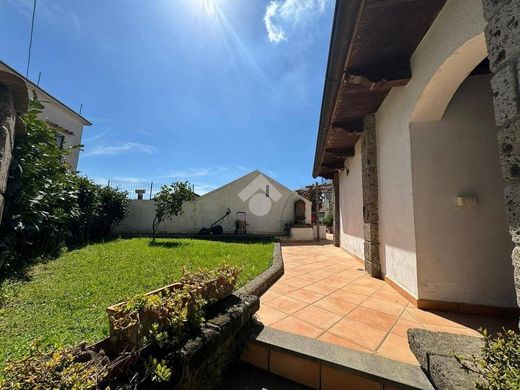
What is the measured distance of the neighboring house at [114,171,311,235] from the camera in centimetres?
1323

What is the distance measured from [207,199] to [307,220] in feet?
22.0

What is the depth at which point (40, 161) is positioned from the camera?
3.81 meters

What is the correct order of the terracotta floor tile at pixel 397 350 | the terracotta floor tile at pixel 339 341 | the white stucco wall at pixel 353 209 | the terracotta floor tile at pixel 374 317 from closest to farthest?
the terracotta floor tile at pixel 397 350
the terracotta floor tile at pixel 339 341
the terracotta floor tile at pixel 374 317
the white stucco wall at pixel 353 209

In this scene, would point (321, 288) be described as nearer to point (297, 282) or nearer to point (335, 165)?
point (297, 282)

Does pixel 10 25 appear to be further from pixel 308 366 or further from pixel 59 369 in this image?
pixel 308 366

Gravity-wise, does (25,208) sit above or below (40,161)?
below

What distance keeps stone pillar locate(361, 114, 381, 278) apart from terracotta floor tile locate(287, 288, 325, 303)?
61.5 inches

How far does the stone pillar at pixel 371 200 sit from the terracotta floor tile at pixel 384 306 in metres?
1.25

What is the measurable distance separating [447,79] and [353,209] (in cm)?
407

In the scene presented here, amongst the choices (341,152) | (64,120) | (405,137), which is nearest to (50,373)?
(405,137)

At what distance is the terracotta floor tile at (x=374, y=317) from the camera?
229cm

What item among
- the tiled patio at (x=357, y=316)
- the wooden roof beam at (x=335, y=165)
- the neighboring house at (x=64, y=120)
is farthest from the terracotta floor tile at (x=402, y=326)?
the neighboring house at (x=64, y=120)

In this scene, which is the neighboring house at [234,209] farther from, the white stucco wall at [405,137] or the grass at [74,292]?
the white stucco wall at [405,137]

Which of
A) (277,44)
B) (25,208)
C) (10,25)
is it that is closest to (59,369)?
(25,208)
